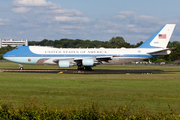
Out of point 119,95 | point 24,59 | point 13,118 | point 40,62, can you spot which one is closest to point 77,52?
point 40,62

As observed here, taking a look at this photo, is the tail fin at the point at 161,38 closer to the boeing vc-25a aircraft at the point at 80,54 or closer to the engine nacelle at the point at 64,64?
the boeing vc-25a aircraft at the point at 80,54

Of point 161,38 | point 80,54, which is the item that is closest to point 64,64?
point 80,54

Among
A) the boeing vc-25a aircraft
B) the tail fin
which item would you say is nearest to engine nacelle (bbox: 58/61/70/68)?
the boeing vc-25a aircraft

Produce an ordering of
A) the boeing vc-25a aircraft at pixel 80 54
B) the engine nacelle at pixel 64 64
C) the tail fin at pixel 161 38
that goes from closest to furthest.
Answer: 1. the engine nacelle at pixel 64 64
2. the boeing vc-25a aircraft at pixel 80 54
3. the tail fin at pixel 161 38

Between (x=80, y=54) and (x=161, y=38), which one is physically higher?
(x=161, y=38)

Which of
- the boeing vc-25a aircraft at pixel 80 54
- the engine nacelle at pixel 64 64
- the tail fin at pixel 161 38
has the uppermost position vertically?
the tail fin at pixel 161 38

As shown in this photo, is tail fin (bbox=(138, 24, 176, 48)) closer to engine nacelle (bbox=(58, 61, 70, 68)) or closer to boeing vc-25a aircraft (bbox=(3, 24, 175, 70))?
boeing vc-25a aircraft (bbox=(3, 24, 175, 70))

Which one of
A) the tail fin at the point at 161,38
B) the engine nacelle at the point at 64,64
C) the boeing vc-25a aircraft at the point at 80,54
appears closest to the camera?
the engine nacelle at the point at 64,64

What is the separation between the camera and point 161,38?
161 ft

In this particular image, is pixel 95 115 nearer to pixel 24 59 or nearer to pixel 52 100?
pixel 52 100

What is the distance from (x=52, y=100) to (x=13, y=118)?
18.6ft

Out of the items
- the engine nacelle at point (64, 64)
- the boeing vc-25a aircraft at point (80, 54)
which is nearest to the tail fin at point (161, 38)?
the boeing vc-25a aircraft at point (80, 54)

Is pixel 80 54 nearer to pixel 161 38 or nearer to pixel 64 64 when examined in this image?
pixel 64 64

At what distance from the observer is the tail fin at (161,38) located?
48719 mm
